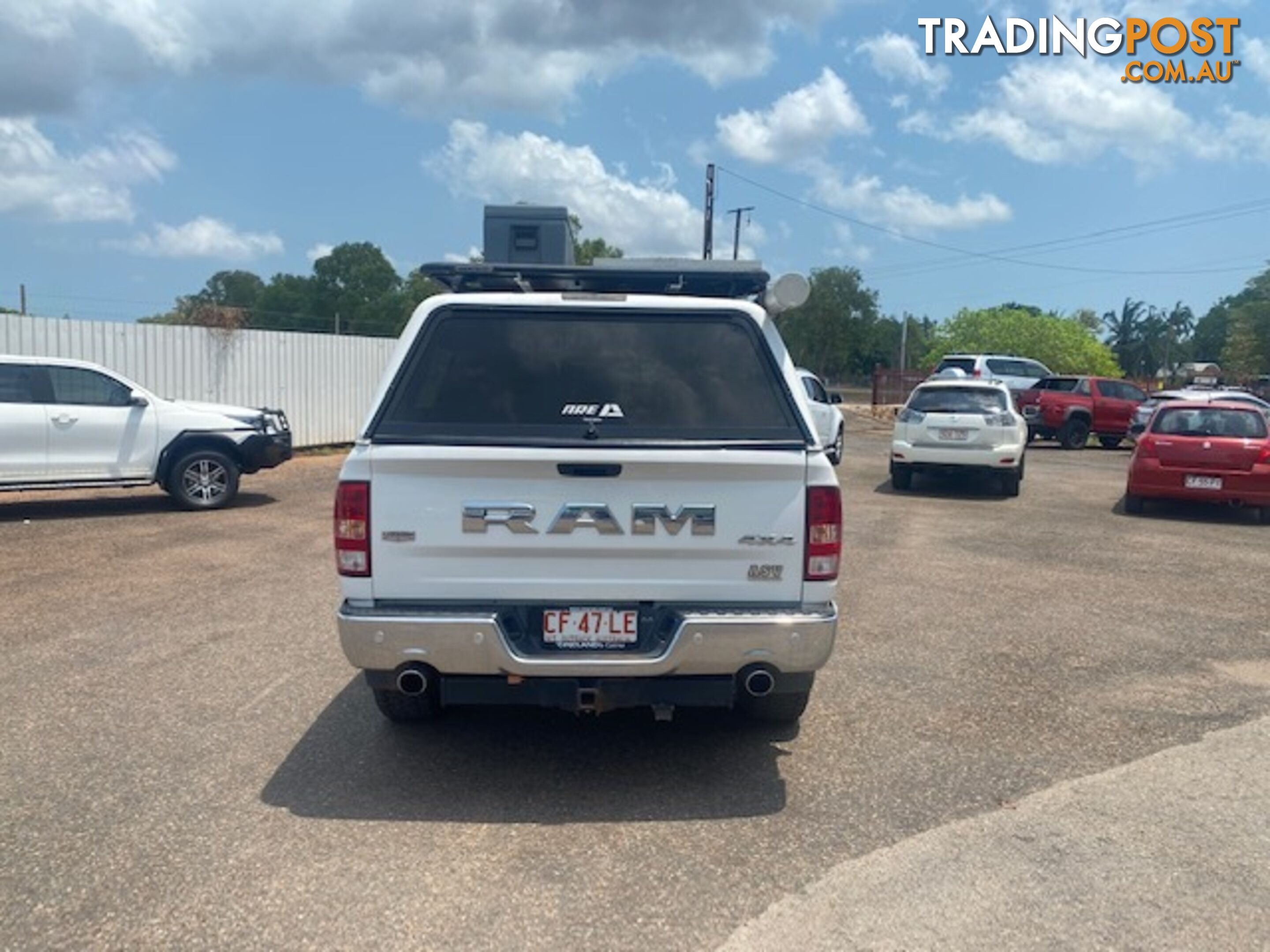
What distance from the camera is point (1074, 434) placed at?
24578mm

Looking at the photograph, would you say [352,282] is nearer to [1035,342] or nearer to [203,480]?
[1035,342]

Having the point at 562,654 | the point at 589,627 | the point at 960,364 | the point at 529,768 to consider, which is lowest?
the point at 529,768

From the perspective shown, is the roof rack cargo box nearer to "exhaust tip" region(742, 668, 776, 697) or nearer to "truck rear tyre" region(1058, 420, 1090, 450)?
"exhaust tip" region(742, 668, 776, 697)

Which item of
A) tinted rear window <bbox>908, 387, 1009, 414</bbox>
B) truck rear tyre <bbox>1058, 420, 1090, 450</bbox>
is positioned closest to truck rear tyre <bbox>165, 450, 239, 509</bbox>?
tinted rear window <bbox>908, 387, 1009, 414</bbox>

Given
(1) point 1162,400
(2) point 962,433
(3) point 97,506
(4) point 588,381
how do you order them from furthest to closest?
(1) point 1162,400 → (2) point 962,433 → (3) point 97,506 → (4) point 588,381

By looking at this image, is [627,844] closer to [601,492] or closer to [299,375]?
[601,492]

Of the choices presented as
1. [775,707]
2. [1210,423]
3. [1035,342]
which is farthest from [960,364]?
[1035,342]

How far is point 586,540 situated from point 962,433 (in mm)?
11304

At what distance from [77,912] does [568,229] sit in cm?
838

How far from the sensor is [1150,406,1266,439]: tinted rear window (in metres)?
12.6

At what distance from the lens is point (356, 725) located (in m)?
5.06

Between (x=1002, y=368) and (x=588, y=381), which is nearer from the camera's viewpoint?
(x=588, y=381)

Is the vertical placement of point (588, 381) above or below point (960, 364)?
below

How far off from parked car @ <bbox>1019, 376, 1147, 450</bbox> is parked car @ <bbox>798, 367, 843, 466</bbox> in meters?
7.44
